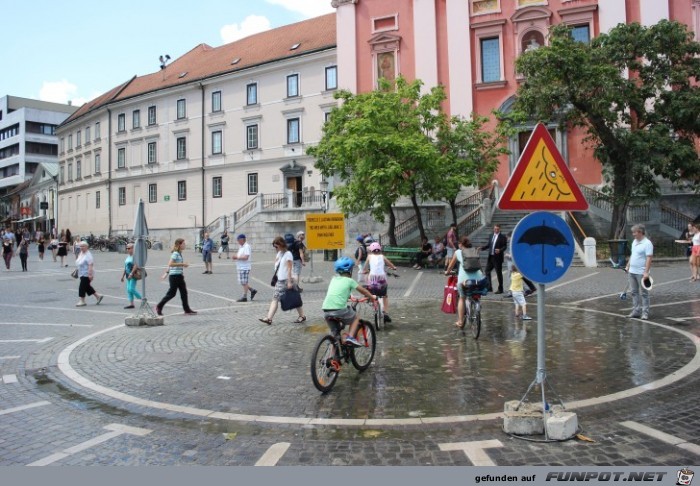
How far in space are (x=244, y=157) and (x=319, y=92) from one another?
27.6 ft

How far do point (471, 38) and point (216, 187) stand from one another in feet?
81.1

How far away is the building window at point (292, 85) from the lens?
4219cm

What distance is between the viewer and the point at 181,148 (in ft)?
160

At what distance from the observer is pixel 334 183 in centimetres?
3291

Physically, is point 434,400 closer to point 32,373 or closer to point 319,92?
point 32,373

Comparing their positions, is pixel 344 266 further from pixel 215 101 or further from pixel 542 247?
pixel 215 101

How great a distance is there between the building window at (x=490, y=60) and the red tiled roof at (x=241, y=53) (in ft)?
42.8

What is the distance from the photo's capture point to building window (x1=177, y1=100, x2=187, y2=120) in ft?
159

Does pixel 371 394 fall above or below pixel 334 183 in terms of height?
below

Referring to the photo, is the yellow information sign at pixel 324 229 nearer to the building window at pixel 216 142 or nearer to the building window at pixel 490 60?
the building window at pixel 490 60

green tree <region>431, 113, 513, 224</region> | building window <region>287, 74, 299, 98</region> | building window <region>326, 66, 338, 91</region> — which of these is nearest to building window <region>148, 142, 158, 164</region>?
building window <region>287, 74, 299, 98</region>

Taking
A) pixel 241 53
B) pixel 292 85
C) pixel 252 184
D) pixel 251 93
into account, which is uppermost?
pixel 241 53

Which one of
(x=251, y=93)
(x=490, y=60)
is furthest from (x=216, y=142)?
(x=490, y=60)

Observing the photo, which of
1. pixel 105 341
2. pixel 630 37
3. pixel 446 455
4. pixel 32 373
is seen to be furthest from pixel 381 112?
pixel 446 455
